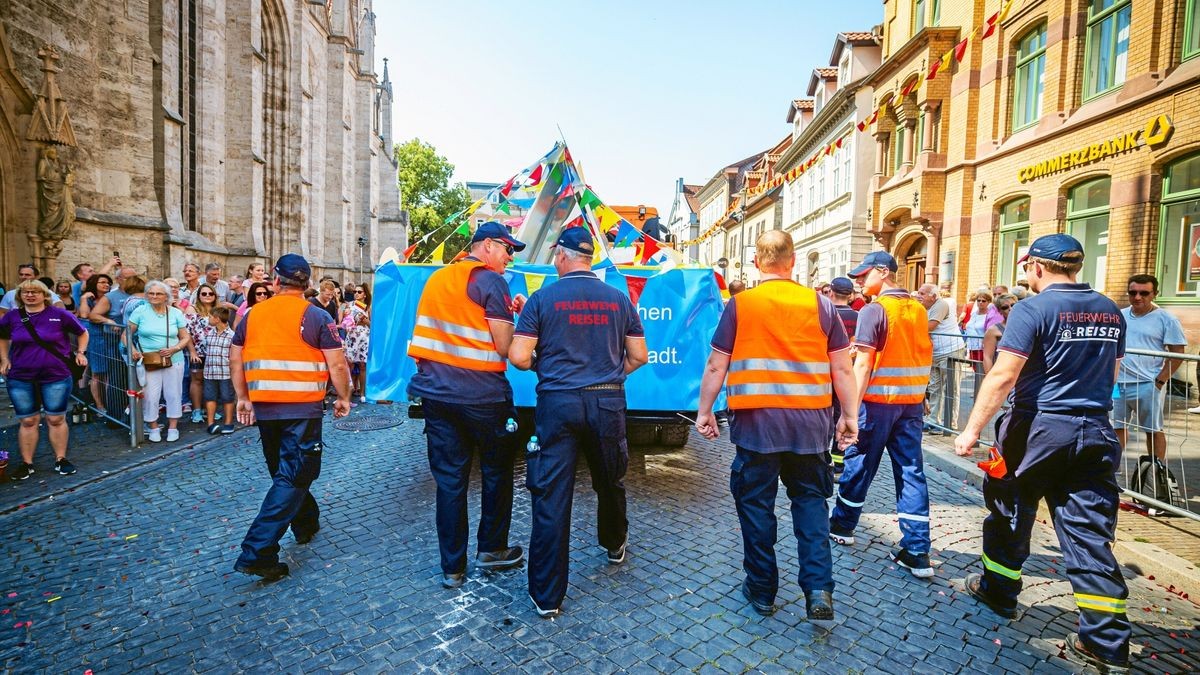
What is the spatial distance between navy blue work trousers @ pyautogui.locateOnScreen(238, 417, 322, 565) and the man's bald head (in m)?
2.99

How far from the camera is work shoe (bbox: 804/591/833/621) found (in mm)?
3266

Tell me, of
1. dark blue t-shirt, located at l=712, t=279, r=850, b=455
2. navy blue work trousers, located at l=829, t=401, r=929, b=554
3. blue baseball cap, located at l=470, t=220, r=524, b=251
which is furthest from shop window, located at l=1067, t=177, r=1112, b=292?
blue baseball cap, located at l=470, t=220, r=524, b=251

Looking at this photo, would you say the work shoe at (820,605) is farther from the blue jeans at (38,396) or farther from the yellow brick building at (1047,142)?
the yellow brick building at (1047,142)

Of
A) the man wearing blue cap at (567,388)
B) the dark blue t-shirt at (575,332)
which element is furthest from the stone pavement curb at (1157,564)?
the dark blue t-shirt at (575,332)

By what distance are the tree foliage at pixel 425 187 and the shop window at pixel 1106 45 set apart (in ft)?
168

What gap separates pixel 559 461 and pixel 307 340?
73.6 inches

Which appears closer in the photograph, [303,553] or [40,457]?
[303,553]

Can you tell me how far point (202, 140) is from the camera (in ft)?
53.9

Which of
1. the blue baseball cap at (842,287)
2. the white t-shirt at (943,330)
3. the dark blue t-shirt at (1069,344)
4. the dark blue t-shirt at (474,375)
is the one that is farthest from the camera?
the white t-shirt at (943,330)

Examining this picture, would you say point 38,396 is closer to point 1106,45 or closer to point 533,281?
point 533,281

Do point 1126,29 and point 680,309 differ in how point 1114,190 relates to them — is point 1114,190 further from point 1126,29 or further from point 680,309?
point 680,309

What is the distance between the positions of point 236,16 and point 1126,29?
2235cm

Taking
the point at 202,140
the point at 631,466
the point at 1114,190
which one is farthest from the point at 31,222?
the point at 1114,190

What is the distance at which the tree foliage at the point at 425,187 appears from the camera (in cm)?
5725
